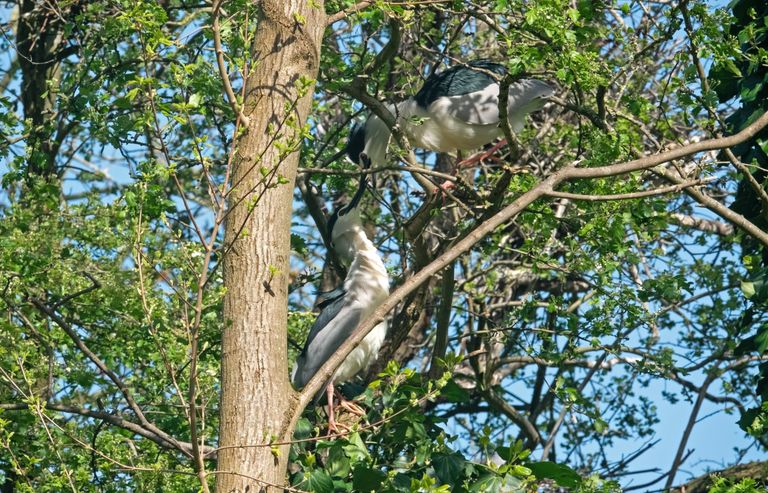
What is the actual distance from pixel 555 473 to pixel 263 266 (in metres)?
1.43

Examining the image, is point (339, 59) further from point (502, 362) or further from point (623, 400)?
point (623, 400)

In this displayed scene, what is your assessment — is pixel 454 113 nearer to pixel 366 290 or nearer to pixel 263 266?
pixel 366 290

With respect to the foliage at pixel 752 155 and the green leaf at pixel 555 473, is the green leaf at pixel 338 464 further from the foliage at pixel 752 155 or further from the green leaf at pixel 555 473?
the foliage at pixel 752 155

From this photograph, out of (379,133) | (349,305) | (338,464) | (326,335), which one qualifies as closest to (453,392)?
(338,464)

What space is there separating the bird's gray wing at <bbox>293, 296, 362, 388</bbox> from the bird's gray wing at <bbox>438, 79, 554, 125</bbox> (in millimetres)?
1586

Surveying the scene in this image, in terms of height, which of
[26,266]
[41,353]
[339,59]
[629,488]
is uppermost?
[339,59]

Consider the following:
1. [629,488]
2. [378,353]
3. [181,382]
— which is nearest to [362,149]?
[378,353]

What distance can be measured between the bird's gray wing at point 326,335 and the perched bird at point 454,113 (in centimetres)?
128

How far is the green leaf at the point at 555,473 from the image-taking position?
4012 mm

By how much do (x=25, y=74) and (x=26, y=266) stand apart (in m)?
3.43

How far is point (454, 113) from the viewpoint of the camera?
6809 mm

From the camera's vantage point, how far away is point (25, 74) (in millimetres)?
8250

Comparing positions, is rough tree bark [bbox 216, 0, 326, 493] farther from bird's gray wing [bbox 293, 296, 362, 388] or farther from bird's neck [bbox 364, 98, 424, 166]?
bird's neck [bbox 364, 98, 424, 166]

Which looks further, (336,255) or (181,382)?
(336,255)
